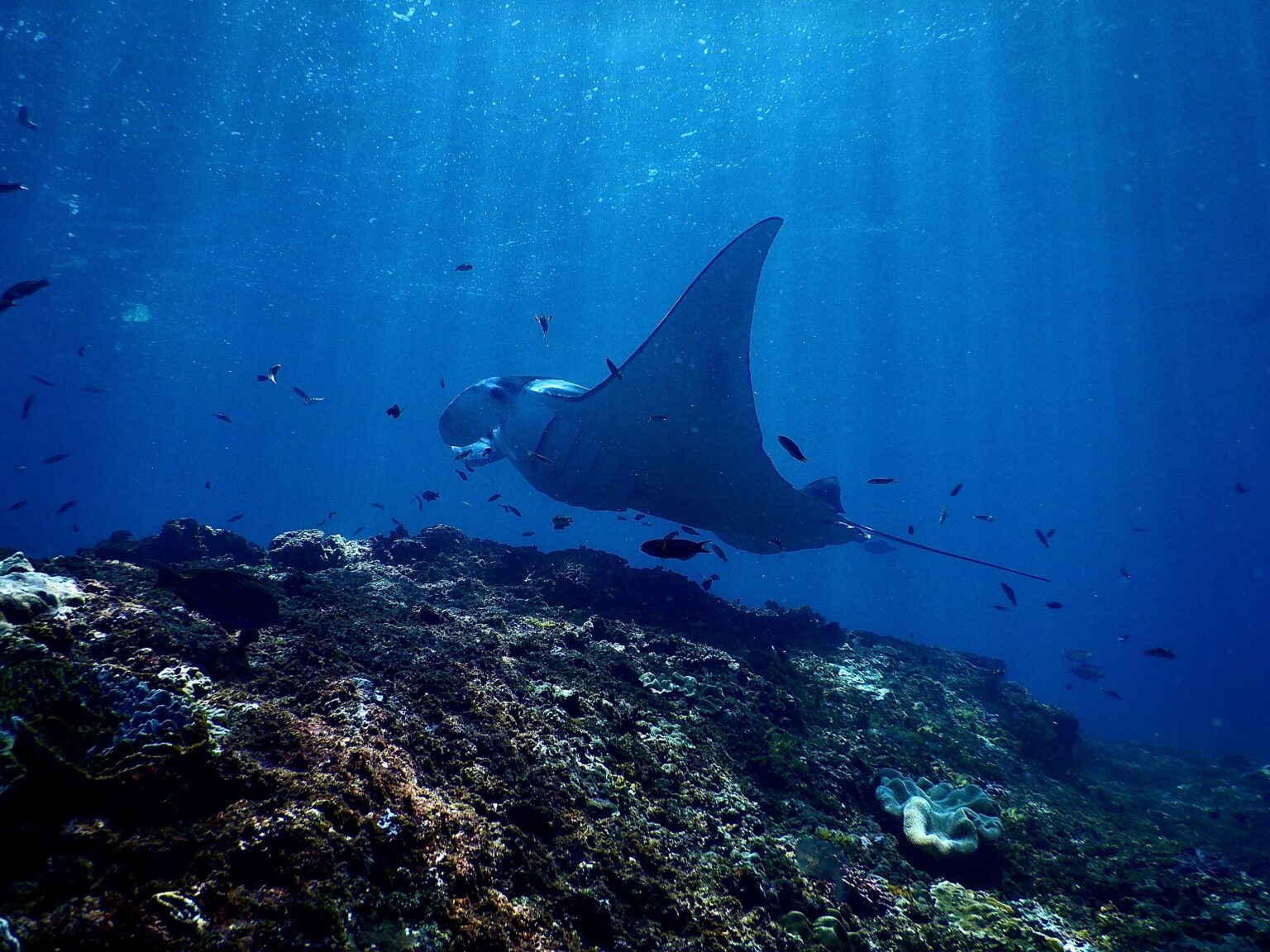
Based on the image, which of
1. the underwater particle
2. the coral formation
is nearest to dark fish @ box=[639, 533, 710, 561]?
the coral formation

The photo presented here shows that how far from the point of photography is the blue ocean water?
1842 centimetres

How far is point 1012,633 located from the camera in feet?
267

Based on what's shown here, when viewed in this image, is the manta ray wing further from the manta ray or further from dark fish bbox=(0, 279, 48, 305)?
dark fish bbox=(0, 279, 48, 305)

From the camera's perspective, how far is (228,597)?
11.2ft

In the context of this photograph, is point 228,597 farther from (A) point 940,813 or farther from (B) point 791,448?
(A) point 940,813

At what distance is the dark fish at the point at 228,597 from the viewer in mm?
3373

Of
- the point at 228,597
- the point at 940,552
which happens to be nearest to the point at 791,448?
the point at 940,552

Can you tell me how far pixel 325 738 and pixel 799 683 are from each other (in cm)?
504

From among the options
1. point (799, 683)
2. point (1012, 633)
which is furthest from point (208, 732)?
point (1012, 633)

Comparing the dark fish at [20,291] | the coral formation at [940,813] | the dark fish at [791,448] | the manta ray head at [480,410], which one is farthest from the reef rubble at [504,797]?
the dark fish at [20,291]

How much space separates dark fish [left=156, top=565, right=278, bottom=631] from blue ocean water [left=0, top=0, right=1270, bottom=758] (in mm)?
15722

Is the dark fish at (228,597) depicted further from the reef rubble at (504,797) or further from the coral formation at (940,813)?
the coral formation at (940,813)

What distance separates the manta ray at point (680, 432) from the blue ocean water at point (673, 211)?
1023 centimetres

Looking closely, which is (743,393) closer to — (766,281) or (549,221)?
(549,221)
